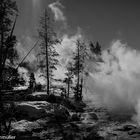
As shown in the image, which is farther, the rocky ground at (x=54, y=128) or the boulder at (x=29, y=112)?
the boulder at (x=29, y=112)

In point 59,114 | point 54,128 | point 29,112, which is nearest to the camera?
point 54,128

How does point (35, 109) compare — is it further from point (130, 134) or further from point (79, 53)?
point (79, 53)

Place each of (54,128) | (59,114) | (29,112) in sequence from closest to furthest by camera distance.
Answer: (54,128) → (29,112) → (59,114)

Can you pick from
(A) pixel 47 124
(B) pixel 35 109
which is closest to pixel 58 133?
(A) pixel 47 124

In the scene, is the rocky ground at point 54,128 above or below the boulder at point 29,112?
below

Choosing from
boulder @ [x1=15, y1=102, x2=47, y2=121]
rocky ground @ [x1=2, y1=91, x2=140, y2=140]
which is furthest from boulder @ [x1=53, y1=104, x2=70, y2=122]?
boulder @ [x1=15, y1=102, x2=47, y2=121]

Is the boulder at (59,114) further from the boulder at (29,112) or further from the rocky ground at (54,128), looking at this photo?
the boulder at (29,112)

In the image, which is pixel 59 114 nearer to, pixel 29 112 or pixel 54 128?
pixel 29 112

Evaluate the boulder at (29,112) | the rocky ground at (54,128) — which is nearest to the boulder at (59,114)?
the rocky ground at (54,128)

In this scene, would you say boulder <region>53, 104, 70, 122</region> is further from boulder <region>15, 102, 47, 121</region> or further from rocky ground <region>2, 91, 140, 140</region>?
boulder <region>15, 102, 47, 121</region>

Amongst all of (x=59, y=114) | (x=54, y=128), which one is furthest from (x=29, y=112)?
(x=54, y=128)

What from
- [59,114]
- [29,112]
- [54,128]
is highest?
[29,112]

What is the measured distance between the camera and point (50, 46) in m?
25.8

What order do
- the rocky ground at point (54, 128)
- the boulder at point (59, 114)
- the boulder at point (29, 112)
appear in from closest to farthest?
the rocky ground at point (54, 128) → the boulder at point (29, 112) → the boulder at point (59, 114)
